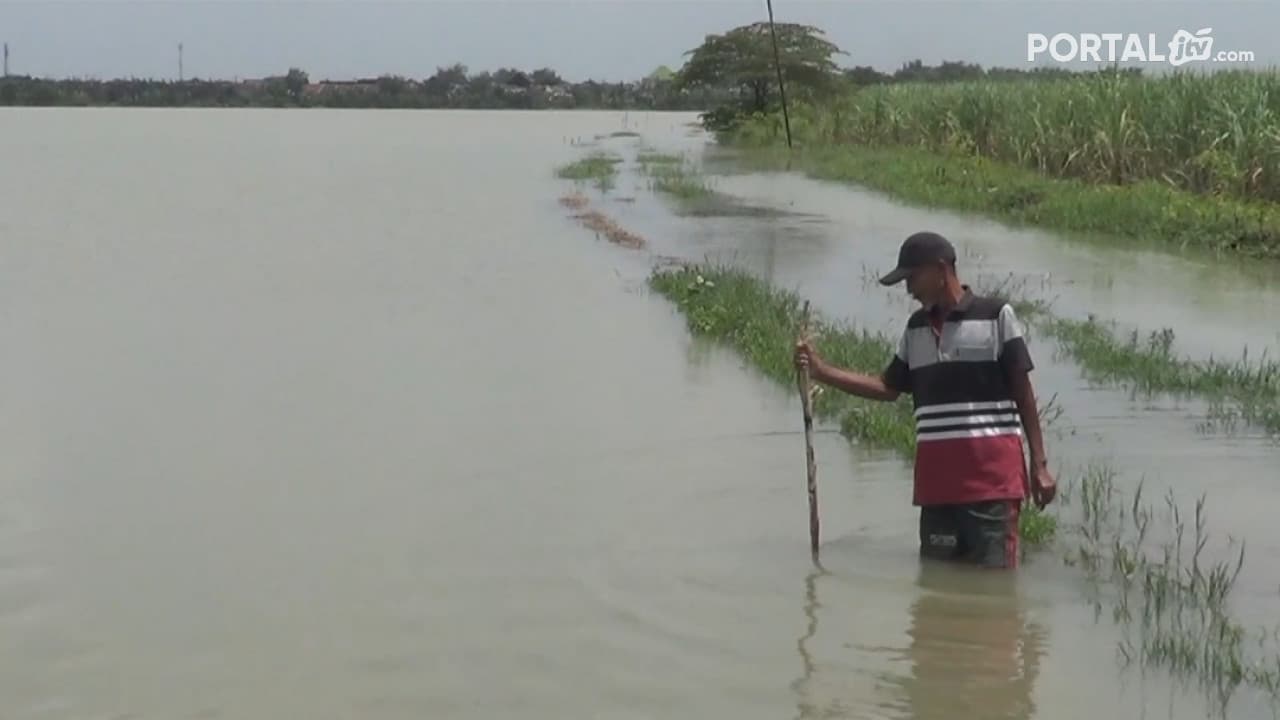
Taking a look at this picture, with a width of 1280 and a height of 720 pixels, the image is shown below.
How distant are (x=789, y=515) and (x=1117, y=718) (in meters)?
2.68

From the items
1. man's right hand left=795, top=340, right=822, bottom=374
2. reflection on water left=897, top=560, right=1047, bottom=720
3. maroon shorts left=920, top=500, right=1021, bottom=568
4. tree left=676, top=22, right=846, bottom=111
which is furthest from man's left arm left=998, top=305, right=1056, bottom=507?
tree left=676, top=22, right=846, bottom=111

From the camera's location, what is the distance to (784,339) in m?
11.4

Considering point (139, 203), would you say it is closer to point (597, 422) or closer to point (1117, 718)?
point (597, 422)

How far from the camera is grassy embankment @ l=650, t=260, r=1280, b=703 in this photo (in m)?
5.31

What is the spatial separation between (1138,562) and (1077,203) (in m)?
14.2

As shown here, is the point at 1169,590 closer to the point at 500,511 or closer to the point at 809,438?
the point at 809,438

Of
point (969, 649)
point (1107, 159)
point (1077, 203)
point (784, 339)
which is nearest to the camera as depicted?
point (969, 649)

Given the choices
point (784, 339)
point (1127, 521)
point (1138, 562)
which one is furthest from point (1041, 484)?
point (784, 339)

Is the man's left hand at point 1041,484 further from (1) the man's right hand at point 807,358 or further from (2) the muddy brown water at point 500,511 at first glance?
(1) the man's right hand at point 807,358

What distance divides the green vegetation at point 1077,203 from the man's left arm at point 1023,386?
11.7 m

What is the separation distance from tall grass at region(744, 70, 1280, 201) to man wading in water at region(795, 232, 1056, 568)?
14.4 m

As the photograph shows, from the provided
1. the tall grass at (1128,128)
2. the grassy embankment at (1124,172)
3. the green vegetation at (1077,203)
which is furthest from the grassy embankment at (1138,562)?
the tall grass at (1128,128)

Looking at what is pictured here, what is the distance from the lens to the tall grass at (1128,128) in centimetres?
→ 1925

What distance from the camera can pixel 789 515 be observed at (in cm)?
750
